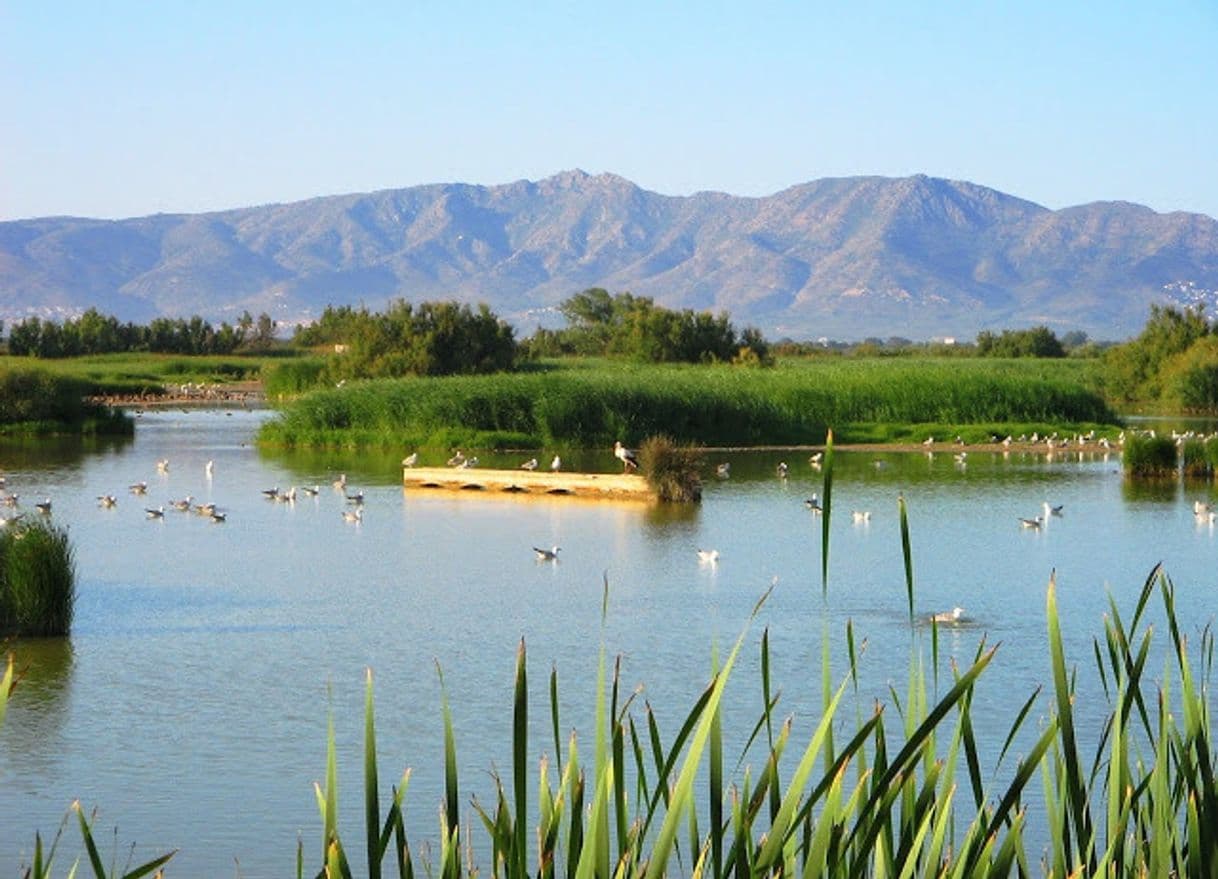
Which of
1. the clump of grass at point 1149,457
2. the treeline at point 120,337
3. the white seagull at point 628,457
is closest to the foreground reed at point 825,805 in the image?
the white seagull at point 628,457

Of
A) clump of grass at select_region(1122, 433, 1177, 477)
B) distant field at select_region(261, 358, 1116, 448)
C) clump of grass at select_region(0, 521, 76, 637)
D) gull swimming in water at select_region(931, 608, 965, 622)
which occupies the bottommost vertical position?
gull swimming in water at select_region(931, 608, 965, 622)

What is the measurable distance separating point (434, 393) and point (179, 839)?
103 feet

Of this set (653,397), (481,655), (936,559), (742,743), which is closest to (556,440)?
(653,397)

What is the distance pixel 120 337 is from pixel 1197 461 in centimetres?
5849

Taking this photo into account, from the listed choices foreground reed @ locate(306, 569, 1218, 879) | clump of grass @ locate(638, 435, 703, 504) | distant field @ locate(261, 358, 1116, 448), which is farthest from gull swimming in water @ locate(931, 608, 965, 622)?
distant field @ locate(261, 358, 1116, 448)

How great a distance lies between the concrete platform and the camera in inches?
1104

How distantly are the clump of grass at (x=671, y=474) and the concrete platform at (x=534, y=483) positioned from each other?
178 mm

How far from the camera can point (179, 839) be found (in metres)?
9.21

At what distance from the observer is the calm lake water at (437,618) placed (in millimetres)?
10344

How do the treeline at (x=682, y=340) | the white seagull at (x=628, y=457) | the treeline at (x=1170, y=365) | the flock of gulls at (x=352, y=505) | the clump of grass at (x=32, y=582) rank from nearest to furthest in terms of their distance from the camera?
the clump of grass at (x=32, y=582) < the flock of gulls at (x=352, y=505) < the white seagull at (x=628, y=457) < the treeline at (x=1170, y=365) < the treeline at (x=682, y=340)

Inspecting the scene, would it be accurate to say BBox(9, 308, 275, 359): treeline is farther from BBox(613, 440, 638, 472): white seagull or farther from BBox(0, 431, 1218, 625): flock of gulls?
BBox(613, 440, 638, 472): white seagull

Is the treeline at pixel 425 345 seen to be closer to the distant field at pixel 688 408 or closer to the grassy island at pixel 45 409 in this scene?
the distant field at pixel 688 408

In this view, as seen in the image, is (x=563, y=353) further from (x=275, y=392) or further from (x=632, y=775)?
(x=632, y=775)

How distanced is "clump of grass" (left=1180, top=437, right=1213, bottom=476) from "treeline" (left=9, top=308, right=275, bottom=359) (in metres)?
47.5
